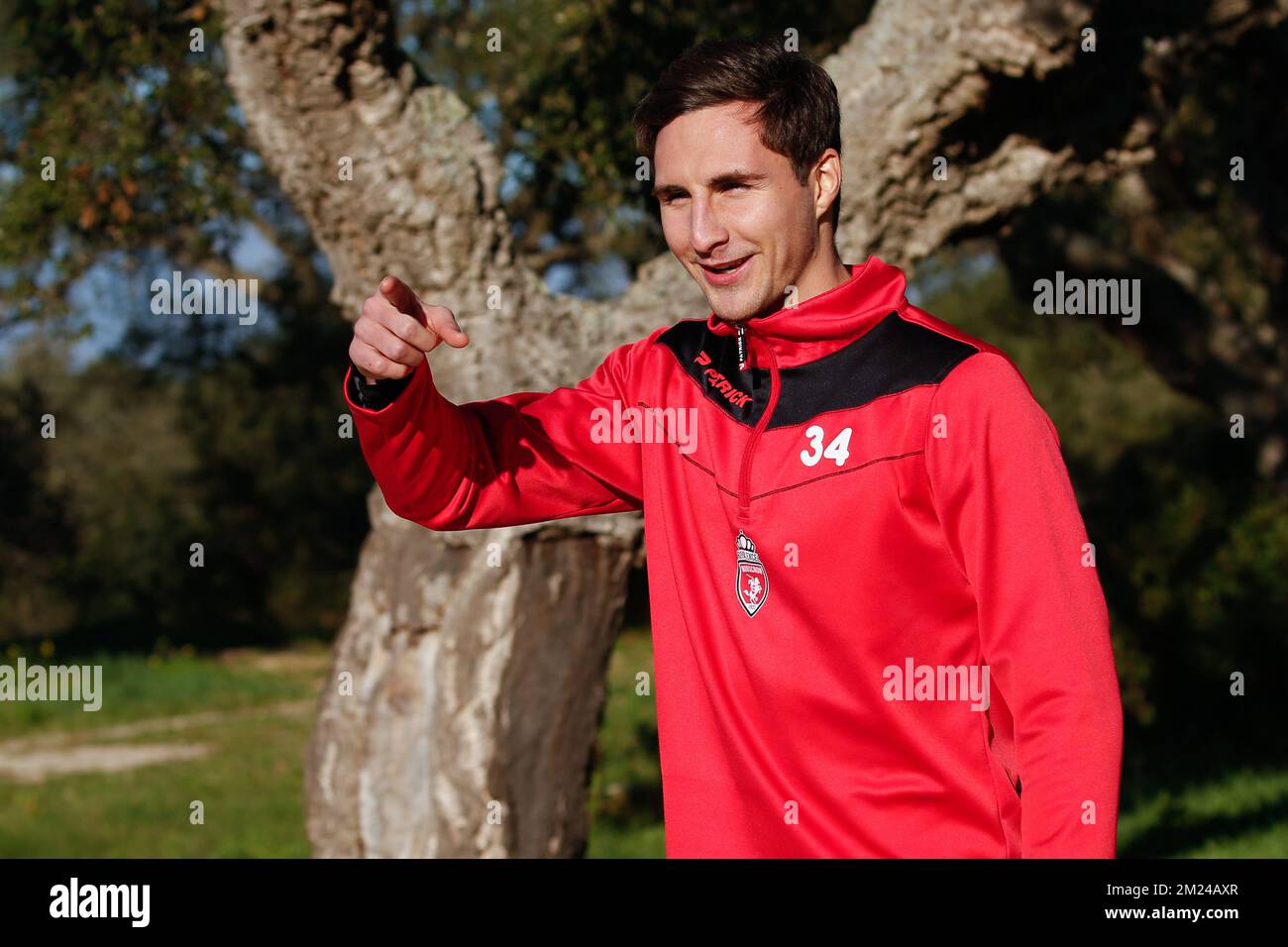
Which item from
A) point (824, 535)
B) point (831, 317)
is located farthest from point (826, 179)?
point (824, 535)

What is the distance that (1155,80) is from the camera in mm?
5930

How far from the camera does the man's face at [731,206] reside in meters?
2.55

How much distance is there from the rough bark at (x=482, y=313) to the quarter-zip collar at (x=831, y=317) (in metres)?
2.64

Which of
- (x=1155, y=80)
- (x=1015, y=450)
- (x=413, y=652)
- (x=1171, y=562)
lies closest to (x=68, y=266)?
(x=413, y=652)

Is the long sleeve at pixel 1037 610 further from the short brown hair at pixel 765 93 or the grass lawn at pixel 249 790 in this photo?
the grass lawn at pixel 249 790

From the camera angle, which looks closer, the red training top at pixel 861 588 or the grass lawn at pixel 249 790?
the red training top at pixel 861 588

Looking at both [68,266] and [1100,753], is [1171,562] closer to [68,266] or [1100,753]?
[68,266]

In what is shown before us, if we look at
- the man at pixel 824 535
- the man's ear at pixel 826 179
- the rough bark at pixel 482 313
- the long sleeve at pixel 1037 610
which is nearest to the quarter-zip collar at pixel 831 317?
the man at pixel 824 535

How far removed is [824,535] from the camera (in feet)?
7.98

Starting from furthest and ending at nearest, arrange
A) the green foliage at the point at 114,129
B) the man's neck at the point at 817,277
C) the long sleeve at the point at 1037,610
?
the green foliage at the point at 114,129, the man's neck at the point at 817,277, the long sleeve at the point at 1037,610

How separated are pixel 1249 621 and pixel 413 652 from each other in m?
6.92

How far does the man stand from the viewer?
7.28ft
